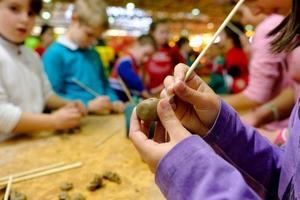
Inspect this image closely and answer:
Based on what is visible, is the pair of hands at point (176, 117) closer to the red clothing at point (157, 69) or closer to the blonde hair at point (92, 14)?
the blonde hair at point (92, 14)

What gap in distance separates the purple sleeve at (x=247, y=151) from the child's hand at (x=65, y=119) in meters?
0.74

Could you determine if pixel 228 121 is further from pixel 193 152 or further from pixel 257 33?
pixel 257 33

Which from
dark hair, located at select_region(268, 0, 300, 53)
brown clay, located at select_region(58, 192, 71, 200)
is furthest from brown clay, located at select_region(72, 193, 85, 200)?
dark hair, located at select_region(268, 0, 300, 53)

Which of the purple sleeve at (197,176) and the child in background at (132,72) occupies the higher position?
the purple sleeve at (197,176)

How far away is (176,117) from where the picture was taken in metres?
0.49

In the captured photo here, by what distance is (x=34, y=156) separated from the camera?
3.23ft

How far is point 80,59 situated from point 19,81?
0.58 metres

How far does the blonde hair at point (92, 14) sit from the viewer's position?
167cm

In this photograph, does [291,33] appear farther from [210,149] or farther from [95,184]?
[95,184]

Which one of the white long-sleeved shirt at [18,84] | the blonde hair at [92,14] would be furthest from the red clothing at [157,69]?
the white long-sleeved shirt at [18,84]

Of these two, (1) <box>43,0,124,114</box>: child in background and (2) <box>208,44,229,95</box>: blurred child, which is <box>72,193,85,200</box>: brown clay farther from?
(2) <box>208,44,229,95</box>: blurred child

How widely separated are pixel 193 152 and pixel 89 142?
2.47 ft

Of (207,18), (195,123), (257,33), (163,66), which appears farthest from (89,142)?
(207,18)

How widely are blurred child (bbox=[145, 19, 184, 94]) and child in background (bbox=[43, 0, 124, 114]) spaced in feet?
4.65
